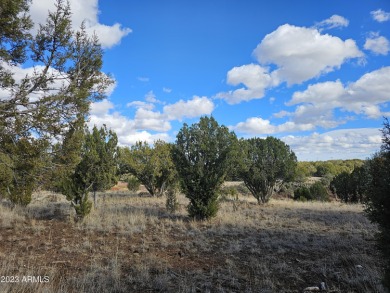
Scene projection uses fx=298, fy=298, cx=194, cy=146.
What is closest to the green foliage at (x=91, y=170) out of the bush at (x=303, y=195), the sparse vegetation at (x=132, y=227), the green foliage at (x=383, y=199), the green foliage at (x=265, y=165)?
the sparse vegetation at (x=132, y=227)

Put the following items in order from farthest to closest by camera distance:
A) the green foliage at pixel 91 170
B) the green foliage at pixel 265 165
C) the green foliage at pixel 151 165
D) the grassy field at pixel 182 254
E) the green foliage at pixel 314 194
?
the green foliage at pixel 314 194 → the green foliage at pixel 151 165 → the green foliage at pixel 265 165 → the green foliage at pixel 91 170 → the grassy field at pixel 182 254

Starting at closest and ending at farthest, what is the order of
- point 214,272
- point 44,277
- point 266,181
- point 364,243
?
point 44,277, point 214,272, point 364,243, point 266,181

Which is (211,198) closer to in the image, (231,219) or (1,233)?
(231,219)

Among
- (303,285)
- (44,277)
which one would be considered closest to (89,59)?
(44,277)

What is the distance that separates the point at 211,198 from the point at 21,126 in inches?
328

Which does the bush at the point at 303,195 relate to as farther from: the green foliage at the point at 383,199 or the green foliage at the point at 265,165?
the green foliage at the point at 383,199

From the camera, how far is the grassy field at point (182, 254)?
240 inches

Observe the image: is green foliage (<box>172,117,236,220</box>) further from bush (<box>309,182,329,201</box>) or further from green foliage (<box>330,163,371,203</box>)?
green foliage (<box>330,163,371,203</box>)

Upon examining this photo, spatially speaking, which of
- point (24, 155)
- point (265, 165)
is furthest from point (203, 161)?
point (265, 165)

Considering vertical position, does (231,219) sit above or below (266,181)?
below

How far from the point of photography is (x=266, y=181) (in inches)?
840

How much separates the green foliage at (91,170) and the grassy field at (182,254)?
38.0 inches

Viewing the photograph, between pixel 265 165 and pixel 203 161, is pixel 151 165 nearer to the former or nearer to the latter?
pixel 265 165

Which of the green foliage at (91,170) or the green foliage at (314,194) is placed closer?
the green foliage at (91,170)
